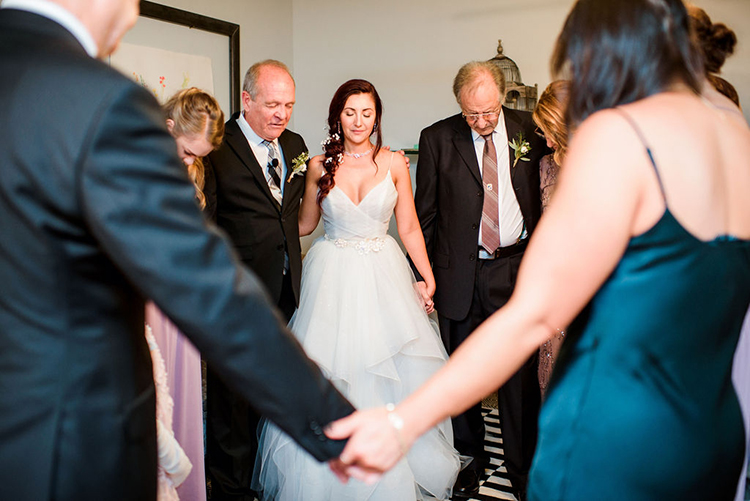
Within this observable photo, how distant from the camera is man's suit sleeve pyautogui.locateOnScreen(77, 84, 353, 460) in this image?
3.10 ft

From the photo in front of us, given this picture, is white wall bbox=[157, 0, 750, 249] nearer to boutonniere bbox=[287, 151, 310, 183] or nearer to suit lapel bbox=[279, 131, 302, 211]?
suit lapel bbox=[279, 131, 302, 211]

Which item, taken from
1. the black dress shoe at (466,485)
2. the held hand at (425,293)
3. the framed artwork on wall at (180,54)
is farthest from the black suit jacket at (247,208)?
the black dress shoe at (466,485)

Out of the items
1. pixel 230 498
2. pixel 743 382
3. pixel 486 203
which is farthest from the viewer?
pixel 486 203

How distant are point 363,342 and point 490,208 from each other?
2.94 feet

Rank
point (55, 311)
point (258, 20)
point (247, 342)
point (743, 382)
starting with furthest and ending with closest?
point (258, 20) → point (743, 382) → point (247, 342) → point (55, 311)

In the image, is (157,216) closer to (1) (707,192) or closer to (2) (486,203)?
(1) (707,192)

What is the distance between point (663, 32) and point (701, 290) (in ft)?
1.47

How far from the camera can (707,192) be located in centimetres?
113

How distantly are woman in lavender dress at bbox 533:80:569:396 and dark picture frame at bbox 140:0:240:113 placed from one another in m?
2.28

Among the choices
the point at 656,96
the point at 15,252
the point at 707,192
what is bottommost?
the point at 15,252

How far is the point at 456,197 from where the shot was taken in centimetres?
334

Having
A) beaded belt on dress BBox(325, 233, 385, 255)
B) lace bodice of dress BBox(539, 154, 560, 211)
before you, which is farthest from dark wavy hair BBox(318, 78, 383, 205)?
lace bodice of dress BBox(539, 154, 560, 211)

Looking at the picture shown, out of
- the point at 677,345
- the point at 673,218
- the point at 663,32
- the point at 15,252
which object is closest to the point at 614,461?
A: the point at 677,345

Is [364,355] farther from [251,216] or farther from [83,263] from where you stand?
[83,263]
